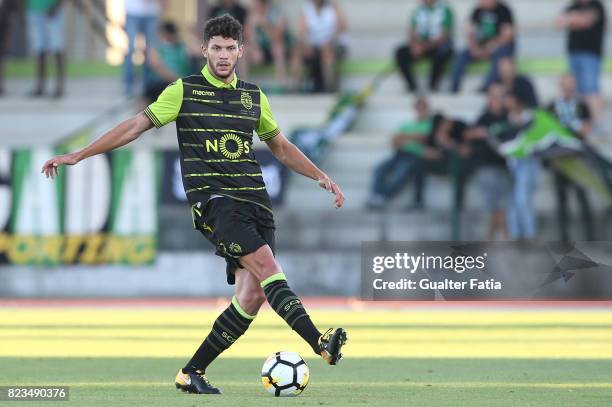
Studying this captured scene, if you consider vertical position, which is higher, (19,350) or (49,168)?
(49,168)

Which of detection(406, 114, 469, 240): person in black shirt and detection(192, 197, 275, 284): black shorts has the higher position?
detection(406, 114, 469, 240): person in black shirt

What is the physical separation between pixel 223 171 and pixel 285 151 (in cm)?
61

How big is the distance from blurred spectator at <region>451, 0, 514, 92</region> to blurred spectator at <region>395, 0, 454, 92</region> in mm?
398

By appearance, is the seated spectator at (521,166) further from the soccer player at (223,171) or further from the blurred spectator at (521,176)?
the soccer player at (223,171)

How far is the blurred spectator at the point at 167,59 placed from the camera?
74.0 ft

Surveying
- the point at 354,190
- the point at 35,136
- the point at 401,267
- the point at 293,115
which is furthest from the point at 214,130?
the point at 35,136

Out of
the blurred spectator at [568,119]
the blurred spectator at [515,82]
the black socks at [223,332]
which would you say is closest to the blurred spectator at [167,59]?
the blurred spectator at [515,82]

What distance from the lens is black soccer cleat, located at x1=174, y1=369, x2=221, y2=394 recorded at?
825cm

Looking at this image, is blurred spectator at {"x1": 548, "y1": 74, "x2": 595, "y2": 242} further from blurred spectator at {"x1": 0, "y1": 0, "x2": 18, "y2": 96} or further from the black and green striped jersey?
the black and green striped jersey

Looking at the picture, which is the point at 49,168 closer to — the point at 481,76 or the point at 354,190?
the point at 354,190

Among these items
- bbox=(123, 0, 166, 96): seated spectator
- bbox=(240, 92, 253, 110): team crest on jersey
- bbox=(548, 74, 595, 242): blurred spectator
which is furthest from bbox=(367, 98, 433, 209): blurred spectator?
bbox=(240, 92, 253, 110): team crest on jersey

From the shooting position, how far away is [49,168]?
309 inches

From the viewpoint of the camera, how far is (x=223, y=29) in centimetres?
810

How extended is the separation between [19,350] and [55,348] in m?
0.33
